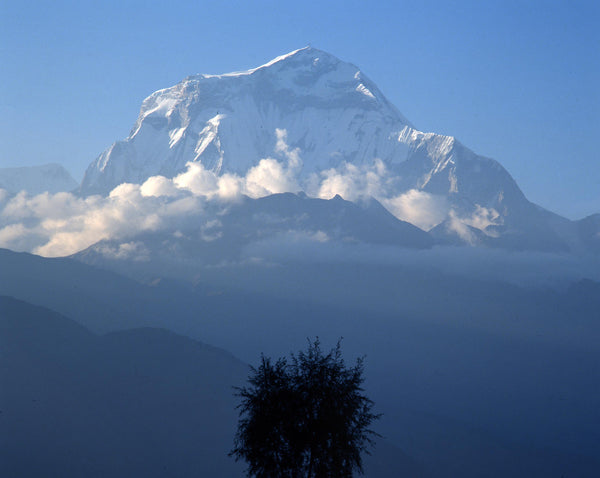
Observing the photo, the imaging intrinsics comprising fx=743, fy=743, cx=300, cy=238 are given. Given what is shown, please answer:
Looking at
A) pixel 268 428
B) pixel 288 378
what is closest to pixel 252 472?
pixel 268 428

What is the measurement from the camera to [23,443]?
196750 millimetres

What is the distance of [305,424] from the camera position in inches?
2061

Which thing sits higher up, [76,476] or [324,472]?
[324,472]

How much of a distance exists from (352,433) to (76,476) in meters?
160

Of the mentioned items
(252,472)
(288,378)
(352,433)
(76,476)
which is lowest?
(76,476)

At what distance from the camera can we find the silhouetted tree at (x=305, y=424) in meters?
52.0

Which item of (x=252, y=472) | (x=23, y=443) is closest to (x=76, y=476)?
(x=23, y=443)

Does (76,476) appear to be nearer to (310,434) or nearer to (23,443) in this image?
(23,443)

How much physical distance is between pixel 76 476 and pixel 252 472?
15699 cm

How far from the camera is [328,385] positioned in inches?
2090

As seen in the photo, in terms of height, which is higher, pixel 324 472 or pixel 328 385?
pixel 328 385

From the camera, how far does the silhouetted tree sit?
5197cm

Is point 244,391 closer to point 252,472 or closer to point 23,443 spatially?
point 252,472

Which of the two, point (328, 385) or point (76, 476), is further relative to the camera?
point (76, 476)
